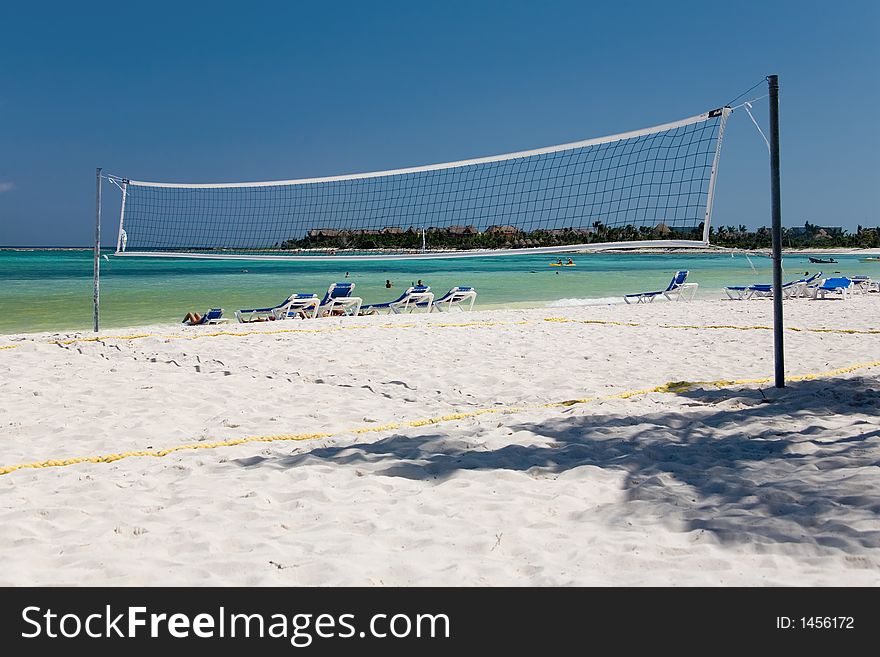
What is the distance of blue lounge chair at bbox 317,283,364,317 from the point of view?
1359 centimetres

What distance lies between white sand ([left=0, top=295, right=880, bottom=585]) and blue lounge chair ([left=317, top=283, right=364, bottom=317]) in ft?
20.8

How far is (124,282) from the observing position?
36.7 meters

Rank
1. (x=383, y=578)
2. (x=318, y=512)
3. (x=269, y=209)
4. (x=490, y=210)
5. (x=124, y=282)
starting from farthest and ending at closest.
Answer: (x=124, y=282) < (x=269, y=209) < (x=490, y=210) < (x=318, y=512) < (x=383, y=578)

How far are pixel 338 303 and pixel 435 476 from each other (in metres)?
10.1

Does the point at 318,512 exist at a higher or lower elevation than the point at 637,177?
lower

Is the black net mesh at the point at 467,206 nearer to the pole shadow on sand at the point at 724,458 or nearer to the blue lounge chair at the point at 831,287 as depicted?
the pole shadow on sand at the point at 724,458

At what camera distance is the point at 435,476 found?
3666 millimetres

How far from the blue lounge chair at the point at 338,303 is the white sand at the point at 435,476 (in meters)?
6.35

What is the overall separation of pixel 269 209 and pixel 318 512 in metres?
15.4

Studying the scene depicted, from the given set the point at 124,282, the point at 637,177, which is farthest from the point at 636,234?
the point at 124,282

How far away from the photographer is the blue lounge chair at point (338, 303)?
535 inches

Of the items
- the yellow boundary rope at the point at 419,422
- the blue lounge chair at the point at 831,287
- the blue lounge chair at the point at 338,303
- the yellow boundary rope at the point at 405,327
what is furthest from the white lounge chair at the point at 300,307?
the blue lounge chair at the point at 831,287
